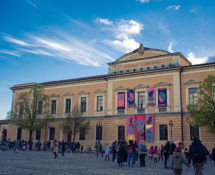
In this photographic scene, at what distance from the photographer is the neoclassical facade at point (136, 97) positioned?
31.7 meters

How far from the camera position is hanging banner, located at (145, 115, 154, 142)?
32.5 metres

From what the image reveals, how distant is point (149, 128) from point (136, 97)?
484 centimetres

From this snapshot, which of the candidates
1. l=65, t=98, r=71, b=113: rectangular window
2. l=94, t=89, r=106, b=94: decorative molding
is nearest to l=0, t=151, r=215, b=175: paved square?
l=94, t=89, r=106, b=94: decorative molding

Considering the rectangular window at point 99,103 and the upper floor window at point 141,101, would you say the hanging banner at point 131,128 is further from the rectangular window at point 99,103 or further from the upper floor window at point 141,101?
the rectangular window at point 99,103

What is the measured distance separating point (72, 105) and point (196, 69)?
789 inches

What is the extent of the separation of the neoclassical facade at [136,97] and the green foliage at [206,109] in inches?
133

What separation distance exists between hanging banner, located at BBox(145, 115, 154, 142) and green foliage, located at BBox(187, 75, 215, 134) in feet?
20.9

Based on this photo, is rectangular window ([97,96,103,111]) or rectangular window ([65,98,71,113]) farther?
rectangular window ([65,98,71,113])

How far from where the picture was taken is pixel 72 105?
41.0 metres

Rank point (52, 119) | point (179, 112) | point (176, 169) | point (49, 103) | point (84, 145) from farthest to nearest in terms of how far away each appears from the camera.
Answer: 1. point (49, 103)
2. point (52, 119)
3. point (84, 145)
4. point (179, 112)
5. point (176, 169)

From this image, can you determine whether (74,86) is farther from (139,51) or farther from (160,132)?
(160,132)

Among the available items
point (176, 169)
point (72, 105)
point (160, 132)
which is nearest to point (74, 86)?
point (72, 105)

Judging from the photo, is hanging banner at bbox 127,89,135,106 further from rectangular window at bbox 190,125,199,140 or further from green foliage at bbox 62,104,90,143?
rectangular window at bbox 190,125,199,140

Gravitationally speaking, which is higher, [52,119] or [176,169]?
[52,119]
